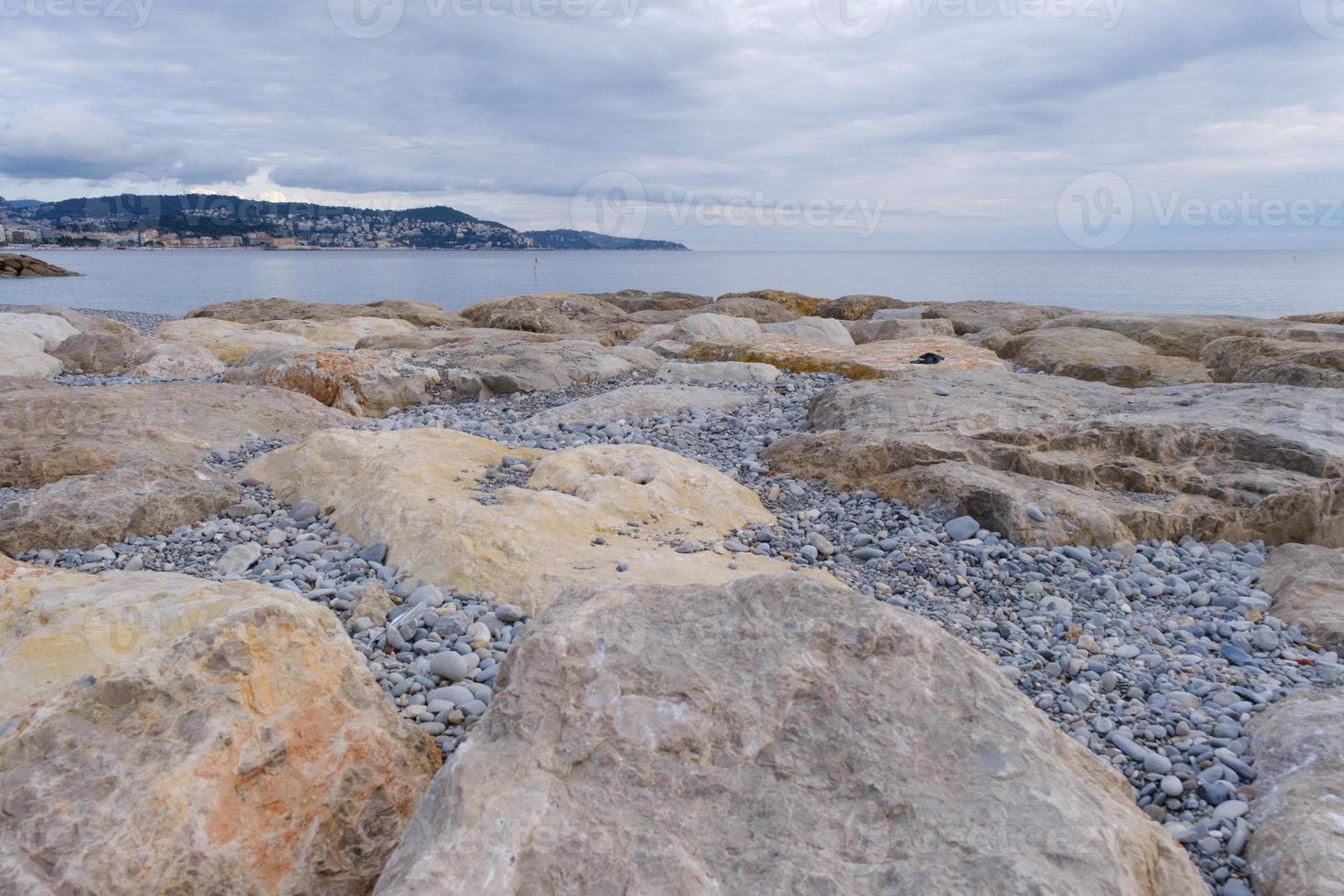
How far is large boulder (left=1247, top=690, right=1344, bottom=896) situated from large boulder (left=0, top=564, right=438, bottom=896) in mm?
2837

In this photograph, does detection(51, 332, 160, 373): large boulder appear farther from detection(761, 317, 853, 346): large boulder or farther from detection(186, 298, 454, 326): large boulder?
detection(761, 317, 853, 346): large boulder

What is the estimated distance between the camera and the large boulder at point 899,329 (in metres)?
17.9

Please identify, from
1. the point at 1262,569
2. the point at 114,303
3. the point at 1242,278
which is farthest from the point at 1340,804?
the point at 1242,278

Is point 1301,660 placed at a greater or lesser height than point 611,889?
lesser

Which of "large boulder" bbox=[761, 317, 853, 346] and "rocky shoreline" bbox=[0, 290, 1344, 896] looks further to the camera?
"large boulder" bbox=[761, 317, 853, 346]

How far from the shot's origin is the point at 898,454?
7.09 m

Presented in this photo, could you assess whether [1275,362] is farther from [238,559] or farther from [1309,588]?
[238,559]

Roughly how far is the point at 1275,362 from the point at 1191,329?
5.28 metres

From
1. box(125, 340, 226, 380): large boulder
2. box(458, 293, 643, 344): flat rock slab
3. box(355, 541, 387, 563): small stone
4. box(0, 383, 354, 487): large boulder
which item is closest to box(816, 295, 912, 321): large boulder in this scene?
box(458, 293, 643, 344): flat rock slab

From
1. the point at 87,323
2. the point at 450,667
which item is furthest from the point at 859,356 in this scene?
the point at 87,323

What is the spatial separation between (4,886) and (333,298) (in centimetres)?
5477

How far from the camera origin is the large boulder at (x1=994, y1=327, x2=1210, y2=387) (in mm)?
11914

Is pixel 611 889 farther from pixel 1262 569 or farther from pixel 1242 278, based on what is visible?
pixel 1242 278

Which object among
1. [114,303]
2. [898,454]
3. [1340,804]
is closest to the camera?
[1340,804]
